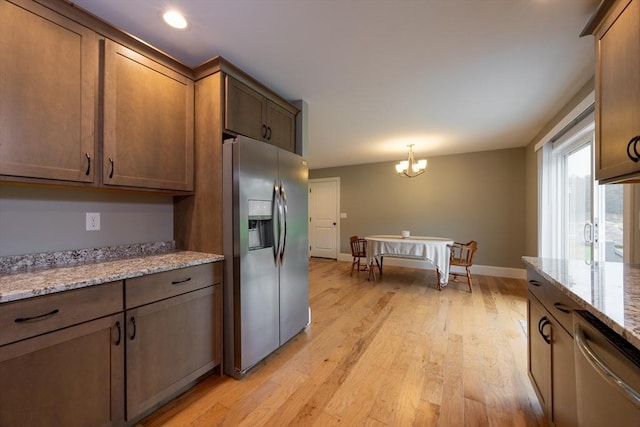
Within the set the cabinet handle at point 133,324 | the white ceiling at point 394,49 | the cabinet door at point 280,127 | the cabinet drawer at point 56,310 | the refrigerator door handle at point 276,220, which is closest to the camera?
the cabinet drawer at point 56,310

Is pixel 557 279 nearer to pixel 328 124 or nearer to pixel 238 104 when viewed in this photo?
pixel 238 104

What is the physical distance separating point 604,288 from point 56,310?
2.32 m

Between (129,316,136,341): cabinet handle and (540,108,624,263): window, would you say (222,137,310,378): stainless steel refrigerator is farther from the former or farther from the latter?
(540,108,624,263): window

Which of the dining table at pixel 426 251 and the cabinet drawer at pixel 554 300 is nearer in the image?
the cabinet drawer at pixel 554 300

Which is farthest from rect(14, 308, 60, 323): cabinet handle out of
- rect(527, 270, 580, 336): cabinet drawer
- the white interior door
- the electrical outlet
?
the white interior door

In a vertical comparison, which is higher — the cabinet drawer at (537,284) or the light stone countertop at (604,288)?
the light stone countertop at (604,288)

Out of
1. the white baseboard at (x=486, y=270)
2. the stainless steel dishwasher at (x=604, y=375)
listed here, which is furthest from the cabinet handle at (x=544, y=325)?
the white baseboard at (x=486, y=270)

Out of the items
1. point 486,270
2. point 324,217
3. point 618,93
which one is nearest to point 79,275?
point 618,93

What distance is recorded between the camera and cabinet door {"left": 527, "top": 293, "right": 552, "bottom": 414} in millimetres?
1319

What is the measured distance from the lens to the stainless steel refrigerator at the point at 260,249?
6.04 feet

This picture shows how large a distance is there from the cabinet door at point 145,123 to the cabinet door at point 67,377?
87 centimetres

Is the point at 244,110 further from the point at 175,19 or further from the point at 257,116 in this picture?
the point at 175,19

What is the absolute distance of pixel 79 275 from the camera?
129cm

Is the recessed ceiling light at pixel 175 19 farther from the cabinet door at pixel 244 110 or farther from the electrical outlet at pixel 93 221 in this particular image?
the electrical outlet at pixel 93 221
